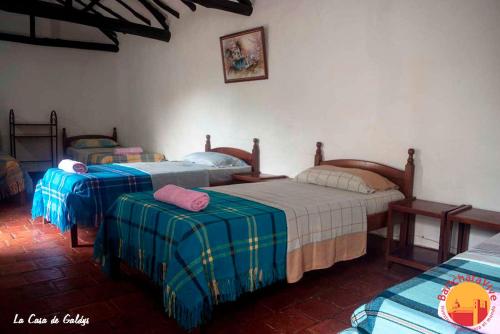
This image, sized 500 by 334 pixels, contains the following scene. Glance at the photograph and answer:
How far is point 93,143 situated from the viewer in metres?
6.09

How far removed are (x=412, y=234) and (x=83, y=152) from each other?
470cm

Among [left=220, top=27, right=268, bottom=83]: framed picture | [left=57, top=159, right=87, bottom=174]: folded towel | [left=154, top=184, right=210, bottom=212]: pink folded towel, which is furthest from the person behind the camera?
[left=220, top=27, right=268, bottom=83]: framed picture

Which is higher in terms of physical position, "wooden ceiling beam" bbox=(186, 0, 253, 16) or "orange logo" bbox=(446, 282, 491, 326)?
"wooden ceiling beam" bbox=(186, 0, 253, 16)

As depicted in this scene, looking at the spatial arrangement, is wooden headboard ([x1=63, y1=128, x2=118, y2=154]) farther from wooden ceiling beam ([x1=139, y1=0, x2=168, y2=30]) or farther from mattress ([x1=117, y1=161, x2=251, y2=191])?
mattress ([x1=117, y1=161, x2=251, y2=191])

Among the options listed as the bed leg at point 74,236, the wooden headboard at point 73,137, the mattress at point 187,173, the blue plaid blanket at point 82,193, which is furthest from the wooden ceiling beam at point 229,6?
the wooden headboard at point 73,137

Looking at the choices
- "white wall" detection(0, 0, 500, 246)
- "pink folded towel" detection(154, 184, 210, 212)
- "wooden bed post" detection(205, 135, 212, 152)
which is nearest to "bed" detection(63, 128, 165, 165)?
"white wall" detection(0, 0, 500, 246)

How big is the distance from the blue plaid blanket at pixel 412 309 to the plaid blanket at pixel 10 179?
4.44 meters

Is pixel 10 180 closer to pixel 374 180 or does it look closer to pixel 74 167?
pixel 74 167

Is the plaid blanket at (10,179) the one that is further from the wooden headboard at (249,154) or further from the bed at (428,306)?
the bed at (428,306)

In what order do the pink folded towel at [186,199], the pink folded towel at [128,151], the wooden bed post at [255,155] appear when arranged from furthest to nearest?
the pink folded towel at [128,151] < the wooden bed post at [255,155] < the pink folded towel at [186,199]

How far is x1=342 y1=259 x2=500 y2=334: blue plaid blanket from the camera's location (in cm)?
92

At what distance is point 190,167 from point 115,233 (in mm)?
1580

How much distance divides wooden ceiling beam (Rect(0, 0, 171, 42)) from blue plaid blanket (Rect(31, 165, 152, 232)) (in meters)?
1.75

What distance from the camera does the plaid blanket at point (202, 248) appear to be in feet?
5.72
